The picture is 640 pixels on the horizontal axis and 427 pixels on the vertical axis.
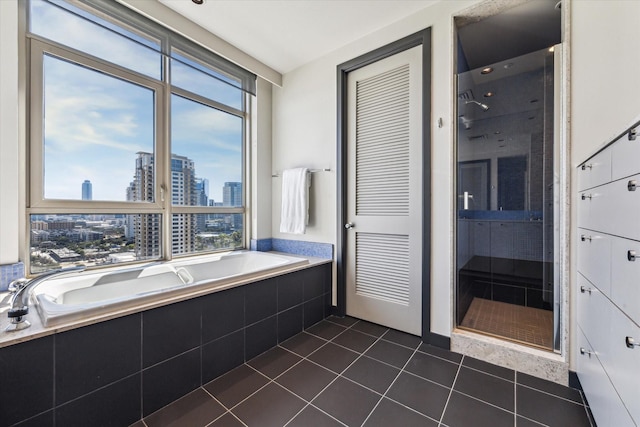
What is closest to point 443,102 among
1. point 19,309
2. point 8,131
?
point 19,309

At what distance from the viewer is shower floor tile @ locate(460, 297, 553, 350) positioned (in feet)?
5.67

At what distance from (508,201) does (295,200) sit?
1.86m

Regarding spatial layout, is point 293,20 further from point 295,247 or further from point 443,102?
point 295,247

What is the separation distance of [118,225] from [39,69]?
1095mm

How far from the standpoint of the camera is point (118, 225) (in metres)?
2.09

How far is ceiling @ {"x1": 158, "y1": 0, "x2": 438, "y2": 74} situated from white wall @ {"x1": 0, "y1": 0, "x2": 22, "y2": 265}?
91 centimetres

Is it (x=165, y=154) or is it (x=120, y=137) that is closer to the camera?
(x=120, y=137)

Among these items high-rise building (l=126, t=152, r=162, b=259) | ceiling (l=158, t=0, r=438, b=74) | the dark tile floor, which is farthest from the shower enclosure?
high-rise building (l=126, t=152, r=162, b=259)

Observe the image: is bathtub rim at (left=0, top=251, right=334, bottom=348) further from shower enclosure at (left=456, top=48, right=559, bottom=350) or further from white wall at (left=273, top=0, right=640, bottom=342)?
shower enclosure at (left=456, top=48, right=559, bottom=350)

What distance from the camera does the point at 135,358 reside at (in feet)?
4.13

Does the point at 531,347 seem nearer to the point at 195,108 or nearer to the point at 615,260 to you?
the point at 615,260

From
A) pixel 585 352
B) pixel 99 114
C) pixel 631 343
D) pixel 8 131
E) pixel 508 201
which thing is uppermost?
pixel 99 114

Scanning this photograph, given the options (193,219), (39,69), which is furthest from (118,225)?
(39,69)

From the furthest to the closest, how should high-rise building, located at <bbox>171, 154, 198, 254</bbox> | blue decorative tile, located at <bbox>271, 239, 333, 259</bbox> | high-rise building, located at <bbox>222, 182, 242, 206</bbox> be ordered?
high-rise building, located at <bbox>222, 182, 242, 206</bbox> → blue decorative tile, located at <bbox>271, 239, 333, 259</bbox> → high-rise building, located at <bbox>171, 154, 198, 254</bbox>
